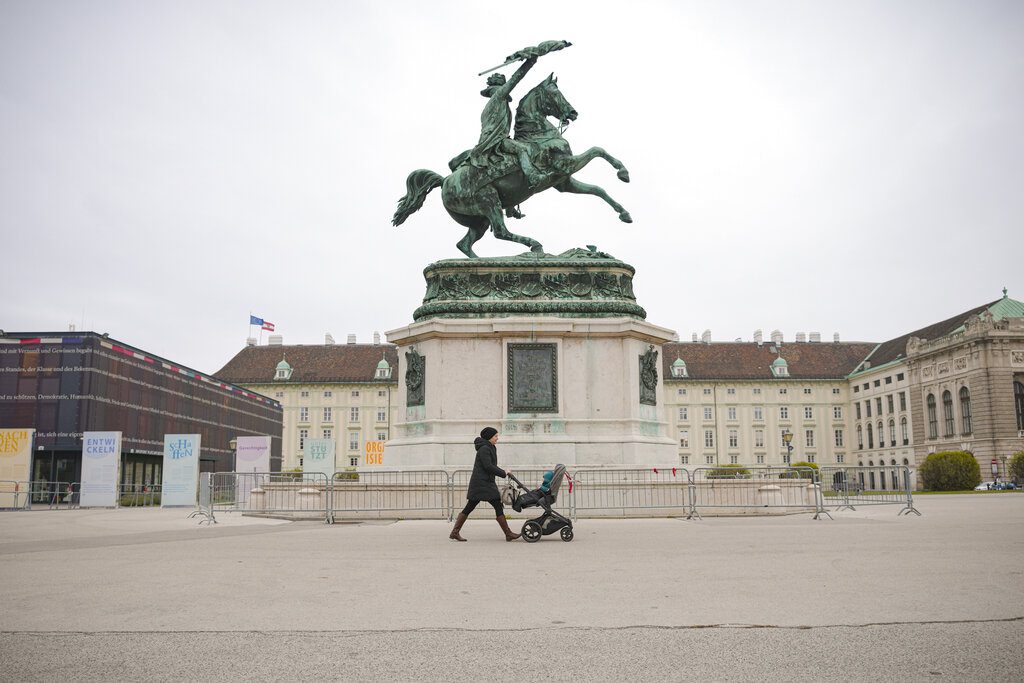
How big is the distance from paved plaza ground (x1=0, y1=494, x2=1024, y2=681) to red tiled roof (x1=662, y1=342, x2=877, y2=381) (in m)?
94.6

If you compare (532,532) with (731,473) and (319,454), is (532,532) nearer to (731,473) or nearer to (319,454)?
(731,473)

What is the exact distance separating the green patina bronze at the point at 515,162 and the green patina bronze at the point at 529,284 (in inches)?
35.5

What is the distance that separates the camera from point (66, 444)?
44531 millimetres

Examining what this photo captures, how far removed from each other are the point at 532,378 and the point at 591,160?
563cm

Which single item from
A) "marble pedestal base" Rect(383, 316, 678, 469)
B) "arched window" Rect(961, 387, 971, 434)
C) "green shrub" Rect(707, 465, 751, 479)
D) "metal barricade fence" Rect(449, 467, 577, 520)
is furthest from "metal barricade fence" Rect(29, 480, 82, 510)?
"arched window" Rect(961, 387, 971, 434)

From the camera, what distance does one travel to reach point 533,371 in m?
18.5

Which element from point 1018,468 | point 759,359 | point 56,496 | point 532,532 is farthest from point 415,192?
point 759,359

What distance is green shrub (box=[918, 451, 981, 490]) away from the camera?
1924 inches

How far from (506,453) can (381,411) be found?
86.7 metres

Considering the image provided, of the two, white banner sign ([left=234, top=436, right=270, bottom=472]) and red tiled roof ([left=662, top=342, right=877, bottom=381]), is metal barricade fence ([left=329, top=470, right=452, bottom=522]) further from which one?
red tiled roof ([left=662, top=342, right=877, bottom=381])

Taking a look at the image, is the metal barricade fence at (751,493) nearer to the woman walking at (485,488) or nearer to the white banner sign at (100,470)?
the woman walking at (485,488)

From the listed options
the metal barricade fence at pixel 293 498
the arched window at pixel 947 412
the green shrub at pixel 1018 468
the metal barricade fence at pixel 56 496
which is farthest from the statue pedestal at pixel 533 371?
the arched window at pixel 947 412

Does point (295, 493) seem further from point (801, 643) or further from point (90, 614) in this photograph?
point (801, 643)

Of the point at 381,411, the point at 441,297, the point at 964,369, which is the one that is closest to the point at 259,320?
the point at 381,411
